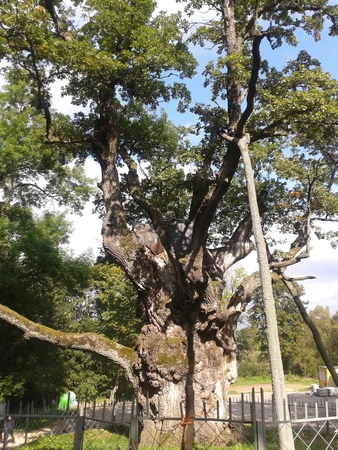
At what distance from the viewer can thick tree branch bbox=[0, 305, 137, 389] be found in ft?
29.2

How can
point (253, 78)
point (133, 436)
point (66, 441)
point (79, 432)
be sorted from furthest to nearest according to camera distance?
1. point (66, 441)
2. point (253, 78)
3. point (79, 432)
4. point (133, 436)

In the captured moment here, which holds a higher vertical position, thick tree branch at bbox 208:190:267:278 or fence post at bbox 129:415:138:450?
thick tree branch at bbox 208:190:267:278

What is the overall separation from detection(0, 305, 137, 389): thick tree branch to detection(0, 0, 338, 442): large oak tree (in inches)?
1.0

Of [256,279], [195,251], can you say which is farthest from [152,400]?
[256,279]

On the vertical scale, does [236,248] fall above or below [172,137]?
below

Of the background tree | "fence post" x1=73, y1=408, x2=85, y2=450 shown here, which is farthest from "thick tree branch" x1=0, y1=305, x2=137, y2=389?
the background tree

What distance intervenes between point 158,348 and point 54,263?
6.29 m

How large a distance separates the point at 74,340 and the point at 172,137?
6.76 m

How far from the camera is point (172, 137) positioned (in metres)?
12.6

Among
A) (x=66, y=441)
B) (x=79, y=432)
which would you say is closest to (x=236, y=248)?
(x=66, y=441)

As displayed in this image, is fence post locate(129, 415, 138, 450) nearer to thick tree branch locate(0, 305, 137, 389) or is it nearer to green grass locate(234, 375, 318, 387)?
thick tree branch locate(0, 305, 137, 389)

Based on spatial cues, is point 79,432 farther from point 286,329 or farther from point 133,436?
point 286,329

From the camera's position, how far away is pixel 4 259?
45.3 feet

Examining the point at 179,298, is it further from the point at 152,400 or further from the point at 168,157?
the point at 168,157
